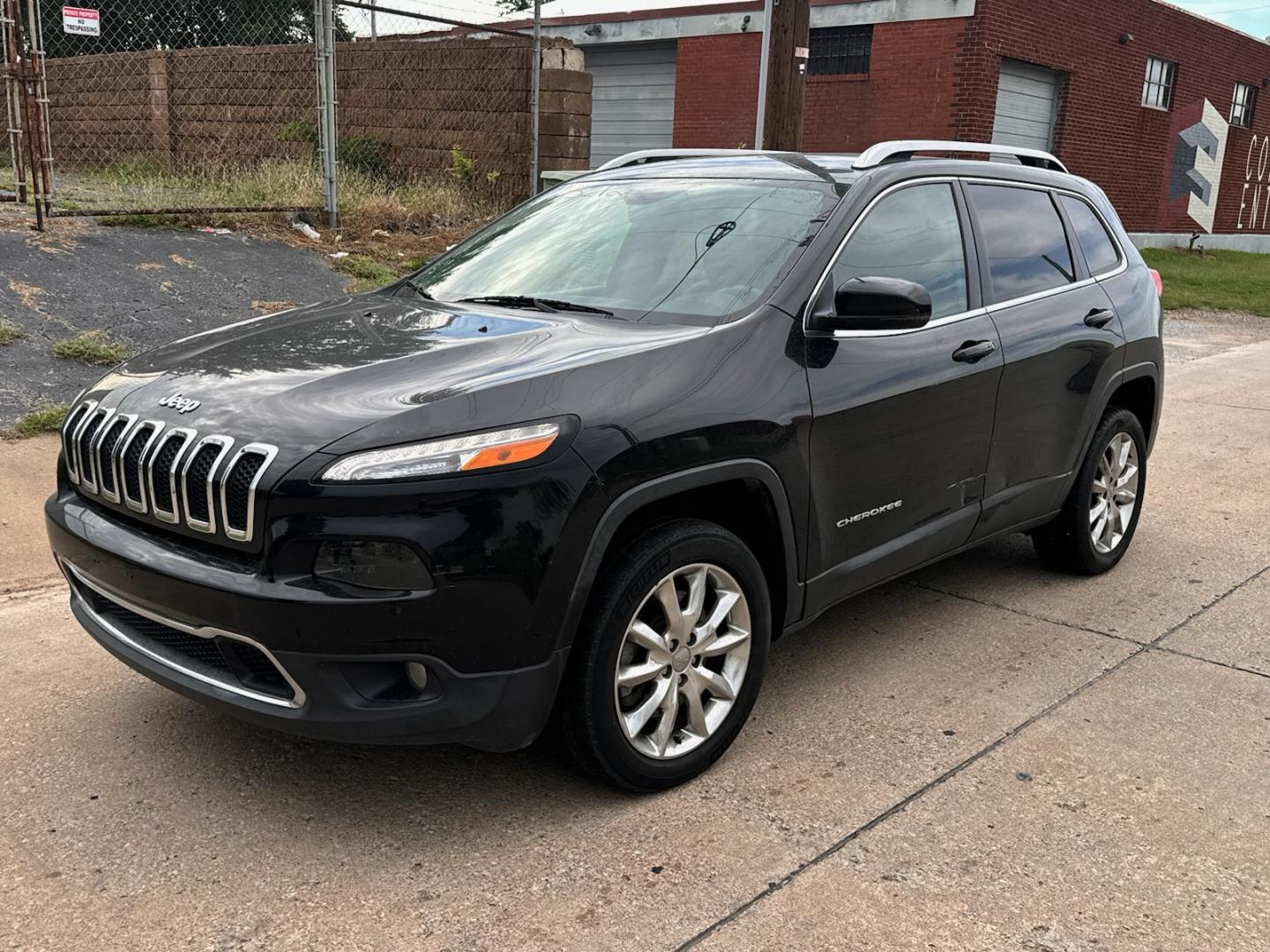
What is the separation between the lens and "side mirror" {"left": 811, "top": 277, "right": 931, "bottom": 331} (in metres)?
3.43

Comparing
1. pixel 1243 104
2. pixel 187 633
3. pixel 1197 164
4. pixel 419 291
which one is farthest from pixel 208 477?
pixel 1243 104

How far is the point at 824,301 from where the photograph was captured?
3.57 metres

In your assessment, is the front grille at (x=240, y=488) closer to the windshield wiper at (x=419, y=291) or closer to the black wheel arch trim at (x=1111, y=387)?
the windshield wiper at (x=419, y=291)

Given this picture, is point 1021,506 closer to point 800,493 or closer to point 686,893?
point 800,493

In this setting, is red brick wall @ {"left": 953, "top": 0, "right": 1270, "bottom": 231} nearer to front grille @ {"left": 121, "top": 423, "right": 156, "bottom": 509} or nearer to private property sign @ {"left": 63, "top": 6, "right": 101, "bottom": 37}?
private property sign @ {"left": 63, "top": 6, "right": 101, "bottom": 37}

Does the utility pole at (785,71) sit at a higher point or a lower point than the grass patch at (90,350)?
higher

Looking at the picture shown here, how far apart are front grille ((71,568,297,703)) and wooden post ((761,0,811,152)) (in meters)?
7.19

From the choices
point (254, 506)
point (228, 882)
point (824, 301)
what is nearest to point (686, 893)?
point (228, 882)

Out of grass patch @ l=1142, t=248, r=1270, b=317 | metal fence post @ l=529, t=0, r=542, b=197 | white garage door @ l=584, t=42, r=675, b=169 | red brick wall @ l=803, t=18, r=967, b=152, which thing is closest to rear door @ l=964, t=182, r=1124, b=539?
metal fence post @ l=529, t=0, r=542, b=197

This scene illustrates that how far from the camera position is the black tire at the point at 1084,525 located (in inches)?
195

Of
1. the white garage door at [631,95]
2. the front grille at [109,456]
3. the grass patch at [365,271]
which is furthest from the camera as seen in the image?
the white garage door at [631,95]

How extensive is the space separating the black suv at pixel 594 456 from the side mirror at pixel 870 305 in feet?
0.04

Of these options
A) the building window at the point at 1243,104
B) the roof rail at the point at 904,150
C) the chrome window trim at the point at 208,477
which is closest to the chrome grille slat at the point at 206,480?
the chrome window trim at the point at 208,477

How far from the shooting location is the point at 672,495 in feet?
10.2
